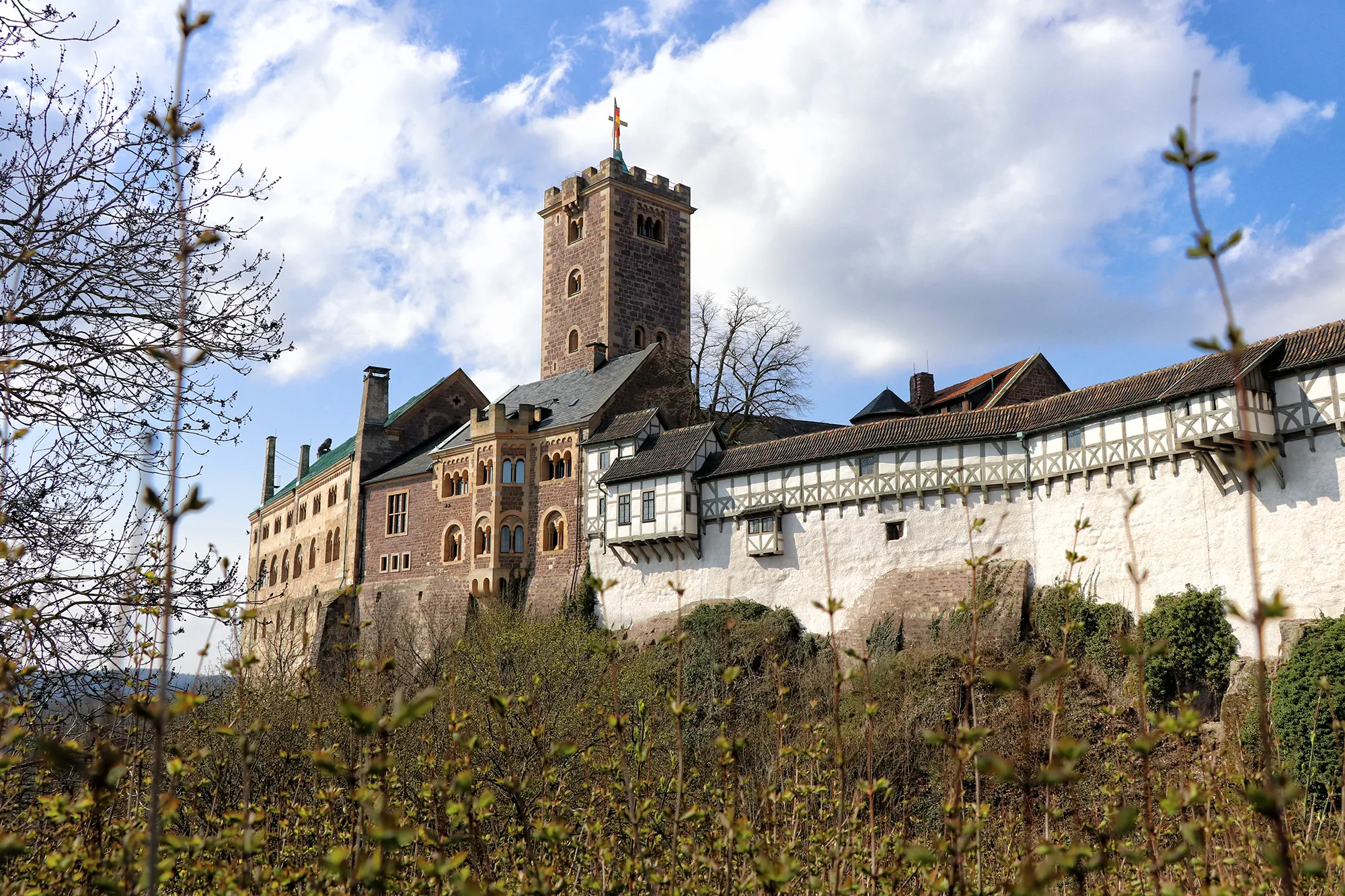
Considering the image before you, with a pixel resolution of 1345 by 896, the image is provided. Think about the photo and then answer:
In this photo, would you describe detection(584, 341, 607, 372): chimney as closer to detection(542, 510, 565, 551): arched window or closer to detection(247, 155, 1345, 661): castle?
detection(247, 155, 1345, 661): castle

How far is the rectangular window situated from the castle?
0.16 metres

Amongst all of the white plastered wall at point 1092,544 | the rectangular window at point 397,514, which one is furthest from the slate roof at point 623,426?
the rectangular window at point 397,514

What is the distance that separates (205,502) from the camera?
8.36ft

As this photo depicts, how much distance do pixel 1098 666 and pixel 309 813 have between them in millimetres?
23082

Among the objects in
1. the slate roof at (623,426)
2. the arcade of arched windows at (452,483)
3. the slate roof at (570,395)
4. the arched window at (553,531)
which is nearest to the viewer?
the slate roof at (623,426)

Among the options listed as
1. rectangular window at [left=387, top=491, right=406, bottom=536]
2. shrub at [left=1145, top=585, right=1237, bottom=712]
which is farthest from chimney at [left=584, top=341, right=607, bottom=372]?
shrub at [left=1145, top=585, right=1237, bottom=712]

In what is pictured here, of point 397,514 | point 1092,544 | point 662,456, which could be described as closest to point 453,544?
point 397,514

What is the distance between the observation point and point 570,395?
41.3 m

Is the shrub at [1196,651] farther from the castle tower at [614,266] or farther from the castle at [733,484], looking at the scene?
the castle tower at [614,266]

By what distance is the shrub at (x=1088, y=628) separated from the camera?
24.2 metres

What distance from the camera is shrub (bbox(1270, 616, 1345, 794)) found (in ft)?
60.8

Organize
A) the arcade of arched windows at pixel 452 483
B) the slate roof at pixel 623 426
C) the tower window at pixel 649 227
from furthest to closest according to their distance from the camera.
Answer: the tower window at pixel 649 227 < the arcade of arched windows at pixel 452 483 < the slate roof at pixel 623 426

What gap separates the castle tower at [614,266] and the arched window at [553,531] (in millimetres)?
8317

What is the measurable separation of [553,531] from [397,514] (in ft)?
25.8
